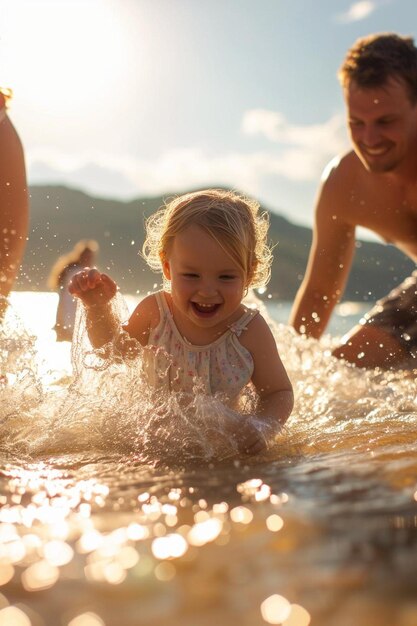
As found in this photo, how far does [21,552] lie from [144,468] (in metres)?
0.77

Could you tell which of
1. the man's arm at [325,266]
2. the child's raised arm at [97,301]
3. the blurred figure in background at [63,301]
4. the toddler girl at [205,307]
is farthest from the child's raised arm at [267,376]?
the blurred figure in background at [63,301]

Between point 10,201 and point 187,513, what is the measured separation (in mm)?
2597

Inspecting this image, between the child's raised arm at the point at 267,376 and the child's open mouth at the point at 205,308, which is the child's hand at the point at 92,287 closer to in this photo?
the child's open mouth at the point at 205,308

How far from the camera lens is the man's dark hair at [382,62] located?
433 centimetres

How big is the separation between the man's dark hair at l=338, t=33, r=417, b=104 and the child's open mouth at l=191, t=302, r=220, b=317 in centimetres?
223

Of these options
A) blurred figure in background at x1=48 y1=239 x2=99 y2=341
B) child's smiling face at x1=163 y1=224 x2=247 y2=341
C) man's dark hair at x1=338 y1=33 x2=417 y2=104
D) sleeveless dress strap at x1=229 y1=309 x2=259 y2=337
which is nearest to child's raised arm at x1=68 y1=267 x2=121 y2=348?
child's smiling face at x1=163 y1=224 x2=247 y2=341

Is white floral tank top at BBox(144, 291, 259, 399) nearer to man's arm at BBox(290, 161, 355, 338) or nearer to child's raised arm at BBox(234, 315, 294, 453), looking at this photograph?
child's raised arm at BBox(234, 315, 294, 453)

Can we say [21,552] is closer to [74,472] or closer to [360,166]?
[74,472]

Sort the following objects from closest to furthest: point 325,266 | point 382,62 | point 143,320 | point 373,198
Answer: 1. point 143,320
2. point 382,62
3. point 373,198
4. point 325,266

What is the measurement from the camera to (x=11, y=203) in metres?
3.78

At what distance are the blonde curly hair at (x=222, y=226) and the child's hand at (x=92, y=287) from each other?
0.87 feet

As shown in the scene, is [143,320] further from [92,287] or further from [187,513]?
[187,513]

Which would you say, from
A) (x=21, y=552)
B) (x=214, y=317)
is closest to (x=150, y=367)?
(x=214, y=317)

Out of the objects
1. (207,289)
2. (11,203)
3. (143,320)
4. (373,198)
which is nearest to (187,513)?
(207,289)
